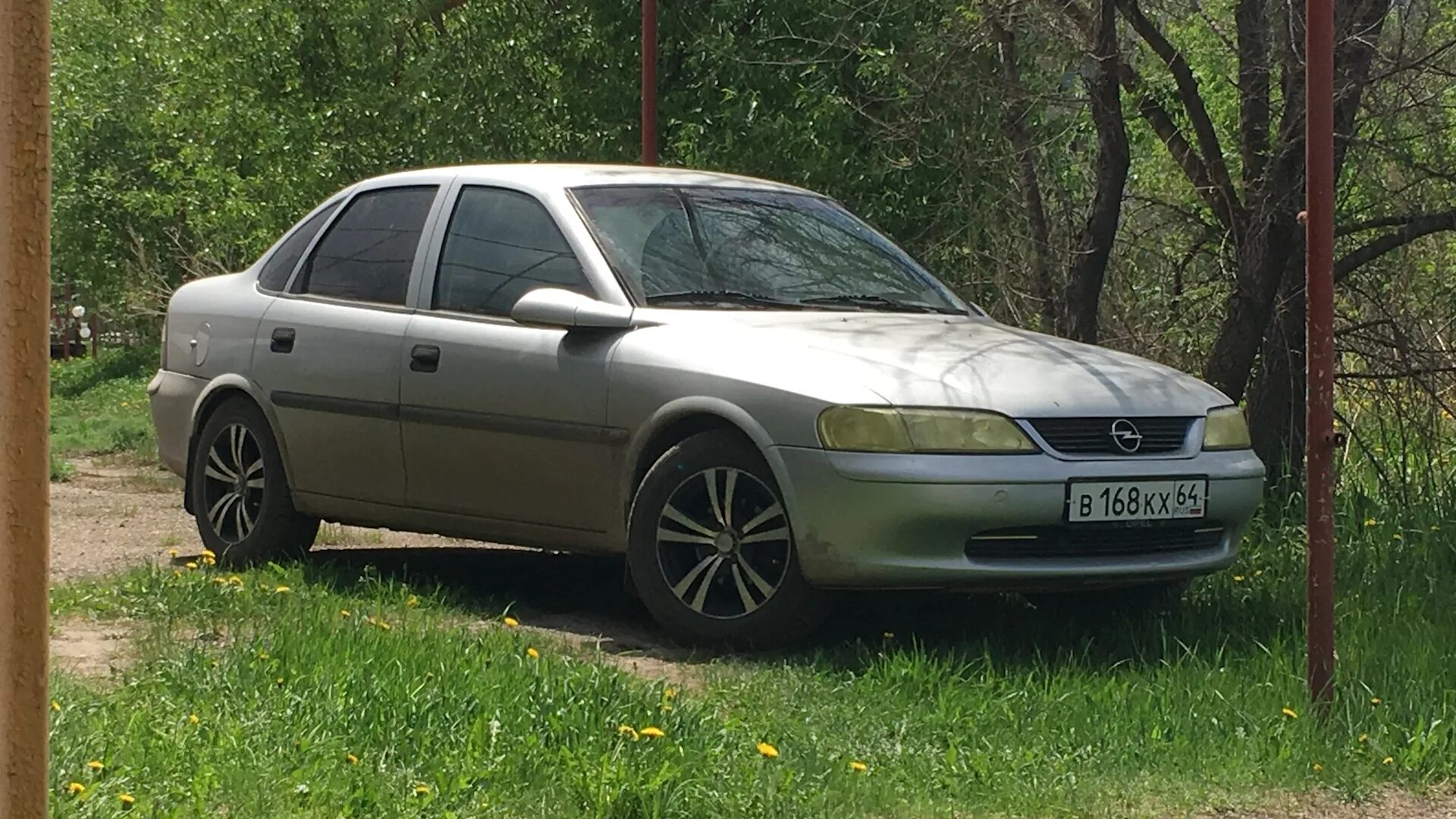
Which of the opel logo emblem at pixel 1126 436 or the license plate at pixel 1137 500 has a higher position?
the opel logo emblem at pixel 1126 436

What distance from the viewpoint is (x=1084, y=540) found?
6648 millimetres

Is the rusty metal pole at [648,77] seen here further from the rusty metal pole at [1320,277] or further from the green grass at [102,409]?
the rusty metal pole at [1320,277]

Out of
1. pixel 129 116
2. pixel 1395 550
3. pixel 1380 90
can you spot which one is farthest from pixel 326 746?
pixel 129 116

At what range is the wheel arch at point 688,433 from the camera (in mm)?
6617

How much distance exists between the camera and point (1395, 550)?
27.6ft

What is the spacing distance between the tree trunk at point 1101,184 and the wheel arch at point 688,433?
11.9ft

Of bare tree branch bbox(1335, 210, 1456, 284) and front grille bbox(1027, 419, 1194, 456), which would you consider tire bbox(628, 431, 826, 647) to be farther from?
bare tree branch bbox(1335, 210, 1456, 284)

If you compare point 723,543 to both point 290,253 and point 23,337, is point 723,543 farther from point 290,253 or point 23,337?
point 23,337

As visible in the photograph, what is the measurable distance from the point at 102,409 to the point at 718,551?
22.2 meters

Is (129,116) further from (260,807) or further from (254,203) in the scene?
(260,807)

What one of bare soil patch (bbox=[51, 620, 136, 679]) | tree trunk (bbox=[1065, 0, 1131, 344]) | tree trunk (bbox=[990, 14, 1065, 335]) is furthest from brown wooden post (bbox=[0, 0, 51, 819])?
tree trunk (bbox=[990, 14, 1065, 335])

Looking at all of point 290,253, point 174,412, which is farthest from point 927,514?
point 174,412

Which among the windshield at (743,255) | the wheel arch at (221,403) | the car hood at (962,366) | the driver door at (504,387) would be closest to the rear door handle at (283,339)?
the wheel arch at (221,403)

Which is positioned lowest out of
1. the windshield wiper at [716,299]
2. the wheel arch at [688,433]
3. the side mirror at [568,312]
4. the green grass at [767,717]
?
the green grass at [767,717]
